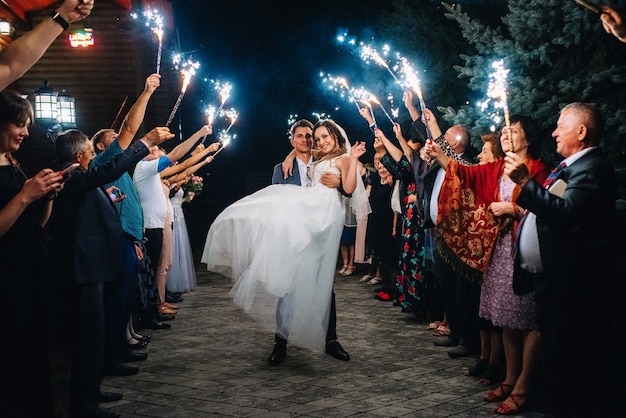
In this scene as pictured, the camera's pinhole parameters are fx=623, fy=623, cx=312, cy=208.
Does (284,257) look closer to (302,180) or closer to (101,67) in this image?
(302,180)

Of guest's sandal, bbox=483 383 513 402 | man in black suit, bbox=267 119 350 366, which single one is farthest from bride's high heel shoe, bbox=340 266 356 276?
guest's sandal, bbox=483 383 513 402

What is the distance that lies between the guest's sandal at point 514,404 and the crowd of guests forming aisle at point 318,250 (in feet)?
0.06

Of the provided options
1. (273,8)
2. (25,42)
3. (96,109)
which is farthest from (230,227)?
(273,8)

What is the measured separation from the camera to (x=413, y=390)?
5.68 metres

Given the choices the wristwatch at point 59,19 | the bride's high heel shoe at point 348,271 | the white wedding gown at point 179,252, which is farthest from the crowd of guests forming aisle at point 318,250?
the bride's high heel shoe at point 348,271

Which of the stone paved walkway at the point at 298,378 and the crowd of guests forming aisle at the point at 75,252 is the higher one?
the crowd of guests forming aisle at the point at 75,252

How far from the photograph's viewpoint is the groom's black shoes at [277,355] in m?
6.62

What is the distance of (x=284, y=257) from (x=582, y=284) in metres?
2.99

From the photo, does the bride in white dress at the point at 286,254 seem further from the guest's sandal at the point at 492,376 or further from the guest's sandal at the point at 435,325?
the guest's sandal at the point at 435,325

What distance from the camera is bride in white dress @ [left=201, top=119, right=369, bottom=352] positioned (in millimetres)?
6348

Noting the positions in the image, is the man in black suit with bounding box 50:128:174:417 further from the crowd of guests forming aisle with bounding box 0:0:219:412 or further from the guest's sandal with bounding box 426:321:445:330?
the guest's sandal with bounding box 426:321:445:330

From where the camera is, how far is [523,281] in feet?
15.8

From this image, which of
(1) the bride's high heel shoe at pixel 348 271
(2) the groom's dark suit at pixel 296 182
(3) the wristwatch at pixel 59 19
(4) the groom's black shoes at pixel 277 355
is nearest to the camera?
(3) the wristwatch at pixel 59 19

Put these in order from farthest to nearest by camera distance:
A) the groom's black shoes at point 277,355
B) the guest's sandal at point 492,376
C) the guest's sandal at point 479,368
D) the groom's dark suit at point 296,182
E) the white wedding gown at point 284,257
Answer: the groom's dark suit at point 296,182, the groom's black shoes at point 277,355, the white wedding gown at point 284,257, the guest's sandal at point 479,368, the guest's sandal at point 492,376
